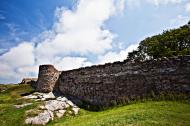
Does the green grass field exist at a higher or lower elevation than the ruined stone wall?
lower

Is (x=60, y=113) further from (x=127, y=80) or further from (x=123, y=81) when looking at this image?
(x=127, y=80)

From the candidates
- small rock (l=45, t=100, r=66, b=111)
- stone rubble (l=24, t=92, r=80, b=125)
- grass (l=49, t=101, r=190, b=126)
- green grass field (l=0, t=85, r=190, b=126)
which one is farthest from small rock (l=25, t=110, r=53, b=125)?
grass (l=49, t=101, r=190, b=126)

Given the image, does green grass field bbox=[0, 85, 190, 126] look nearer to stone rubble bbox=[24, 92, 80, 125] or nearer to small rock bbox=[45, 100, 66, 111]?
stone rubble bbox=[24, 92, 80, 125]

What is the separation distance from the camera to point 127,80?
3222cm

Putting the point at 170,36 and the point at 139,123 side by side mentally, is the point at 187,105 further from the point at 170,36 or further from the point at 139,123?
the point at 170,36

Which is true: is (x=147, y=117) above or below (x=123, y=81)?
below

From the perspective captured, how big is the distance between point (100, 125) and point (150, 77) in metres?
10.3

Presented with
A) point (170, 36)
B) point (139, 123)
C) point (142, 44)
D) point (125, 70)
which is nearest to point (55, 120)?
point (125, 70)

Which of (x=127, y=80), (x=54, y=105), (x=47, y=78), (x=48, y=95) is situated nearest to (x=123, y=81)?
(x=127, y=80)

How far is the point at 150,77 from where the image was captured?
30266mm

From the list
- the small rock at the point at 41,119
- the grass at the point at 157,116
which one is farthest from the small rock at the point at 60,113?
the grass at the point at 157,116

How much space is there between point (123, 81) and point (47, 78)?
44.5 feet

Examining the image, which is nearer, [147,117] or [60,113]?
[147,117]

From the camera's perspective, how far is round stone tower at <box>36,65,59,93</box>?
42.4 meters
